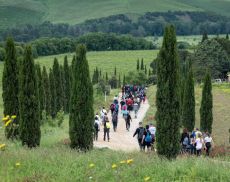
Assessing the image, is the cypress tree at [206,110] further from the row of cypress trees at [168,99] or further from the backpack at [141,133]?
the row of cypress trees at [168,99]

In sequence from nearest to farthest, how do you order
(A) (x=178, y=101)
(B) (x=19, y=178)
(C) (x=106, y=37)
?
(B) (x=19, y=178)
(A) (x=178, y=101)
(C) (x=106, y=37)

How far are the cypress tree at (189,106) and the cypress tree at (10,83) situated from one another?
57.7 feet

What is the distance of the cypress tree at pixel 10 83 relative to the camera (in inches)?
938

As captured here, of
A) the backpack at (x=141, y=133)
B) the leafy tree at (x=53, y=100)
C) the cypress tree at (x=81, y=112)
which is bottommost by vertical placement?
the leafy tree at (x=53, y=100)

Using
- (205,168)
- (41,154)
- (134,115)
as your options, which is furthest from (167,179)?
(134,115)

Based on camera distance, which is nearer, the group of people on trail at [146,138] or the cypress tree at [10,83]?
the cypress tree at [10,83]

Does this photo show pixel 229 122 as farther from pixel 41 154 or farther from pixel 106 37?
pixel 106 37

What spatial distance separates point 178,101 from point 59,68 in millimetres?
31168

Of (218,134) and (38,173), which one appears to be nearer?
(38,173)

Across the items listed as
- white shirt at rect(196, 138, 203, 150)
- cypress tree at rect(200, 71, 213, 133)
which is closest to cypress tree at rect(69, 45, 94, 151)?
white shirt at rect(196, 138, 203, 150)

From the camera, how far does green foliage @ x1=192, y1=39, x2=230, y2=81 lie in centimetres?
8900

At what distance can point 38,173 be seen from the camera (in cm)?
1056

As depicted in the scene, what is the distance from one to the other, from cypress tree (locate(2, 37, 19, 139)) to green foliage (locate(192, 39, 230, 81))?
66.8m

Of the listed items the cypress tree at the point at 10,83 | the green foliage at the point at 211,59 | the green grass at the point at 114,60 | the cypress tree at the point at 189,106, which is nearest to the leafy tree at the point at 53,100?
the cypress tree at the point at 189,106
